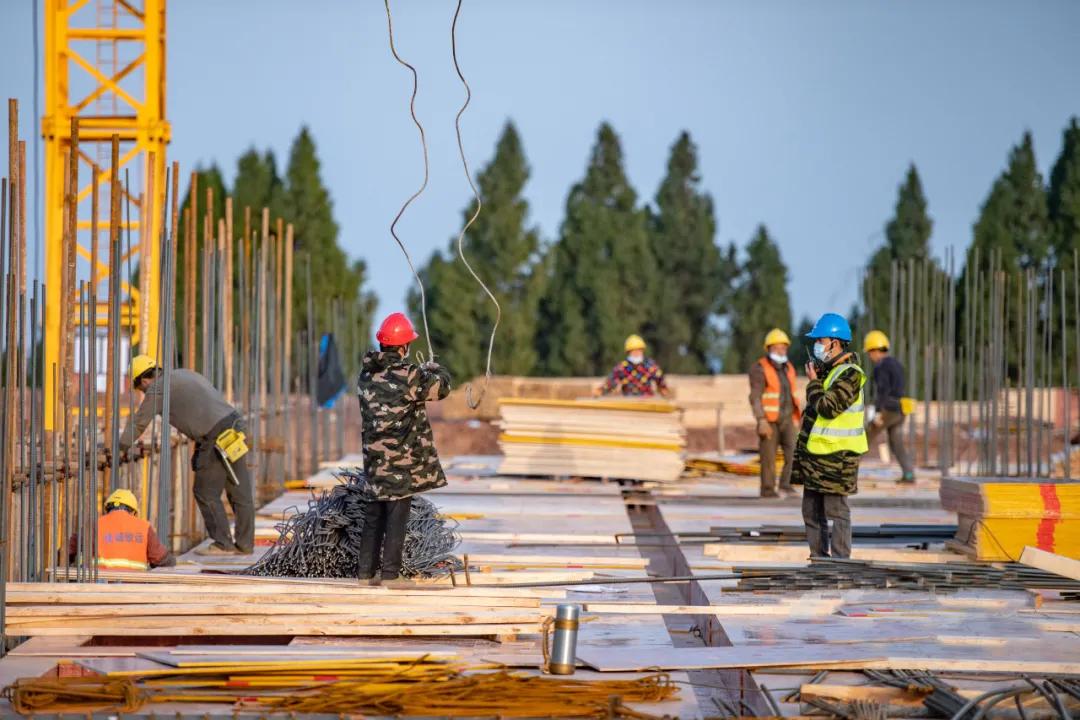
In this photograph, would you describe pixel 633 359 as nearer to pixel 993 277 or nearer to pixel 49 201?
pixel 993 277

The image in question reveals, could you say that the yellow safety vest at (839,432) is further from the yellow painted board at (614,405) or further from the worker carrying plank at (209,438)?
the yellow painted board at (614,405)

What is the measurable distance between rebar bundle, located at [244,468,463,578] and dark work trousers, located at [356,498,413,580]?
1.16ft

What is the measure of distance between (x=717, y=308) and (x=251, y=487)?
108 feet

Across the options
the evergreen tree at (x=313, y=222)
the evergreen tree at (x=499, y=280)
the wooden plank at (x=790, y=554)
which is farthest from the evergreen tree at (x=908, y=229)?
the wooden plank at (x=790, y=554)

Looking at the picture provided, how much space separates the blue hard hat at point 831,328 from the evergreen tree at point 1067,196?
2770 centimetres

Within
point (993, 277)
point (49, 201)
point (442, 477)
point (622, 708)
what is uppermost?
point (49, 201)

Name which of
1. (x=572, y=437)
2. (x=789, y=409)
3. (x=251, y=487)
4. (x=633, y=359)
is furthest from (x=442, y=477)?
(x=633, y=359)

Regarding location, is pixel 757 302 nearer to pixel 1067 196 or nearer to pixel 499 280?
pixel 499 280

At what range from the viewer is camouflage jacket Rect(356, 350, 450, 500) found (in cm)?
895

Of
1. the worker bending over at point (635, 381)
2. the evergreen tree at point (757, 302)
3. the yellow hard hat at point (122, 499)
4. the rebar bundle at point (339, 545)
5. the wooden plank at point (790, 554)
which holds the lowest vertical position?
the wooden plank at point (790, 554)

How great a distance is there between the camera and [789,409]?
15.1m

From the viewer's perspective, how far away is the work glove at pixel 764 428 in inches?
587

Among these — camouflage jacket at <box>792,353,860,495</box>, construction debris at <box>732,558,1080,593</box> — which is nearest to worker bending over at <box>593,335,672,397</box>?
camouflage jacket at <box>792,353,860,495</box>

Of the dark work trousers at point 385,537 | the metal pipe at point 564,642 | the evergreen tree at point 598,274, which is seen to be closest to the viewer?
the metal pipe at point 564,642
